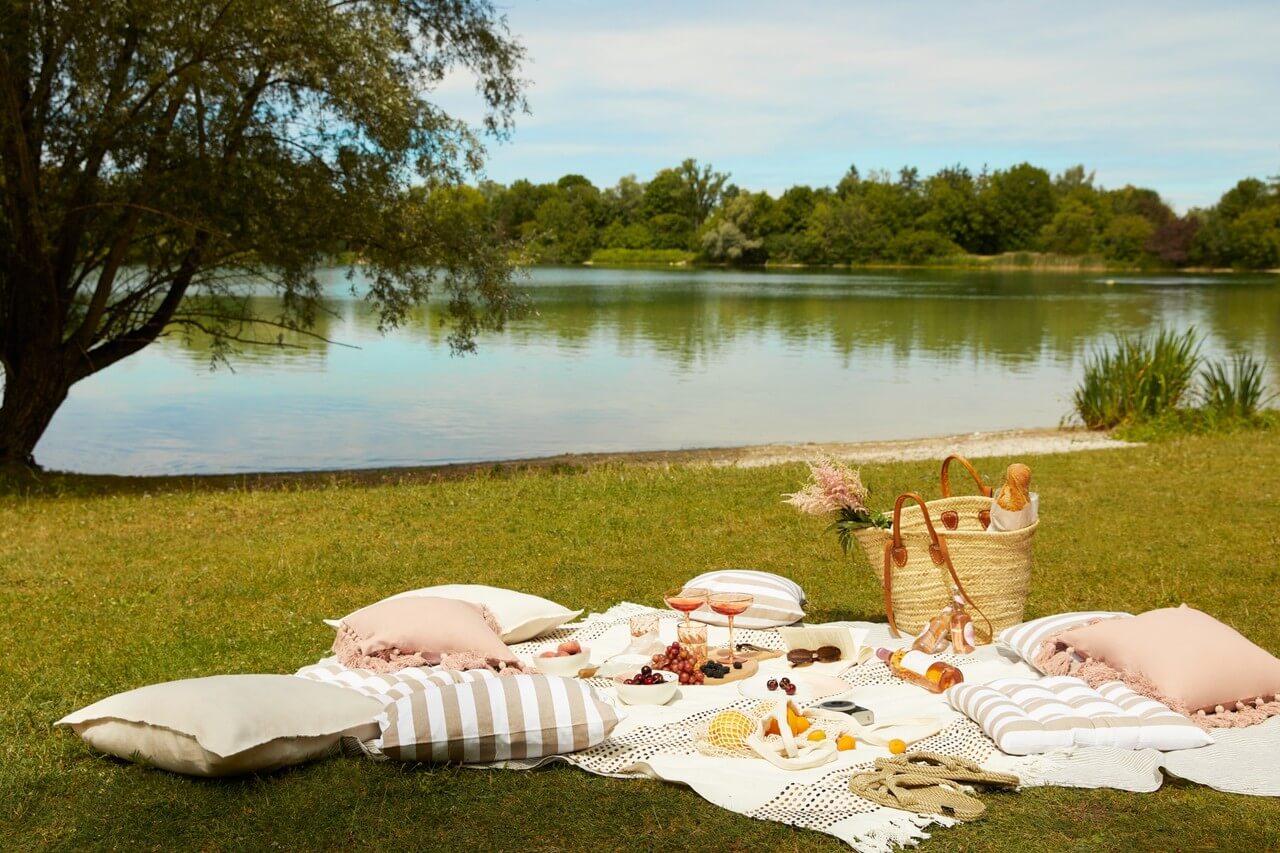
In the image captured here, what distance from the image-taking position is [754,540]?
9117mm

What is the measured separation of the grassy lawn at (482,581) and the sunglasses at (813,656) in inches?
45.5

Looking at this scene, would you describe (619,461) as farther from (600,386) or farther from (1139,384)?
(600,386)

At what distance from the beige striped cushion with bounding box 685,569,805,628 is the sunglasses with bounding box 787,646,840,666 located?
23.1 inches

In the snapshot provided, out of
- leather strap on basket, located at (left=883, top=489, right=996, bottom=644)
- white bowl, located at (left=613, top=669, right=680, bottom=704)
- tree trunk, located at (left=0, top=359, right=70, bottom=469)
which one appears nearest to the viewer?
white bowl, located at (left=613, top=669, right=680, bottom=704)

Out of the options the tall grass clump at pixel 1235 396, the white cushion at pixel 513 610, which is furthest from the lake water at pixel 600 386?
the white cushion at pixel 513 610

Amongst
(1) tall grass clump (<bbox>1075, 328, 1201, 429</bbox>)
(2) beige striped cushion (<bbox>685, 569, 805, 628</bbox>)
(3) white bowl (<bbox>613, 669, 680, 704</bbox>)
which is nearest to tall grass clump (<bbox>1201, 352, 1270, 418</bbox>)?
(1) tall grass clump (<bbox>1075, 328, 1201, 429</bbox>)

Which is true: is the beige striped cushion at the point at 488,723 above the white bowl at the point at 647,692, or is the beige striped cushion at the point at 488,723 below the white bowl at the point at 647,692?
above

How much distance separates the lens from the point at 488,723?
461 cm

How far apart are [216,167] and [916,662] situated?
403 inches

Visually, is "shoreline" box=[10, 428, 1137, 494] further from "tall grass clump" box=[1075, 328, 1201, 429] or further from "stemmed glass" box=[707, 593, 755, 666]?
"stemmed glass" box=[707, 593, 755, 666]

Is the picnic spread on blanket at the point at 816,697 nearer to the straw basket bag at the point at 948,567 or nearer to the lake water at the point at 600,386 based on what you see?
the straw basket bag at the point at 948,567

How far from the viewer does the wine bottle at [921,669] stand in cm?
548

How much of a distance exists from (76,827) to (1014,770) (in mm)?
3577

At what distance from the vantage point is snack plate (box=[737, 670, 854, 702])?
543 cm
